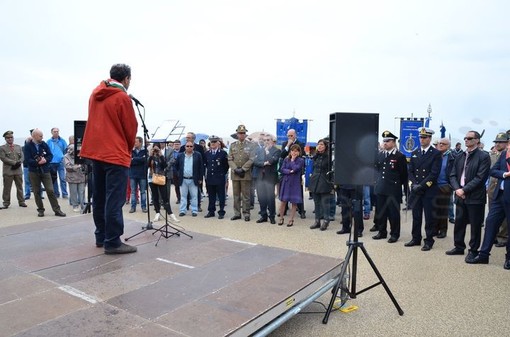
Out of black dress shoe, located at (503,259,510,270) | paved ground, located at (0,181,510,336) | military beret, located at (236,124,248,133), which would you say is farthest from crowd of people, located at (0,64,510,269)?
paved ground, located at (0,181,510,336)

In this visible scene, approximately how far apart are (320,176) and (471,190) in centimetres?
273

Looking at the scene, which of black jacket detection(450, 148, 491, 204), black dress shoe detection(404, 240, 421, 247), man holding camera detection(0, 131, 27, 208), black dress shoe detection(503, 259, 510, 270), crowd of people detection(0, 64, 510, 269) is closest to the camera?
crowd of people detection(0, 64, 510, 269)

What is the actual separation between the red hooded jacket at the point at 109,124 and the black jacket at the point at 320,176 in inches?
182

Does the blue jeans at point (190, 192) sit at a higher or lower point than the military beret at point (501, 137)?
lower

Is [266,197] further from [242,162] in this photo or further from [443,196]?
[443,196]

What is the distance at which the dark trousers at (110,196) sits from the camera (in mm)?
4059

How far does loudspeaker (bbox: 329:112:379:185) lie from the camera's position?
12.4 feet

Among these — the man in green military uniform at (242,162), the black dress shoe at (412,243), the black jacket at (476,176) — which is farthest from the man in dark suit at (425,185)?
the man in green military uniform at (242,162)

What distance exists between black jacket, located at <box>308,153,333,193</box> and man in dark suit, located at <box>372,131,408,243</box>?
41.1 inches

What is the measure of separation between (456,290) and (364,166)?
209 centimetres

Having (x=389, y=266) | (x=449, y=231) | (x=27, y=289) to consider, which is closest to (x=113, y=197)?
(x=27, y=289)

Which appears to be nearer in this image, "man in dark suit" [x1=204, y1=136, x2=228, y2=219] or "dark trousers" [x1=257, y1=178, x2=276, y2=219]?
"dark trousers" [x1=257, y1=178, x2=276, y2=219]

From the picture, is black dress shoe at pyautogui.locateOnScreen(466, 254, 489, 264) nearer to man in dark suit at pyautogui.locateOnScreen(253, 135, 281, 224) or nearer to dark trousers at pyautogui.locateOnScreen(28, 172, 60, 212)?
man in dark suit at pyautogui.locateOnScreen(253, 135, 281, 224)

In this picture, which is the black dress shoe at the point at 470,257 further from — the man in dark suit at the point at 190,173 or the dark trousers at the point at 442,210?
the man in dark suit at the point at 190,173
